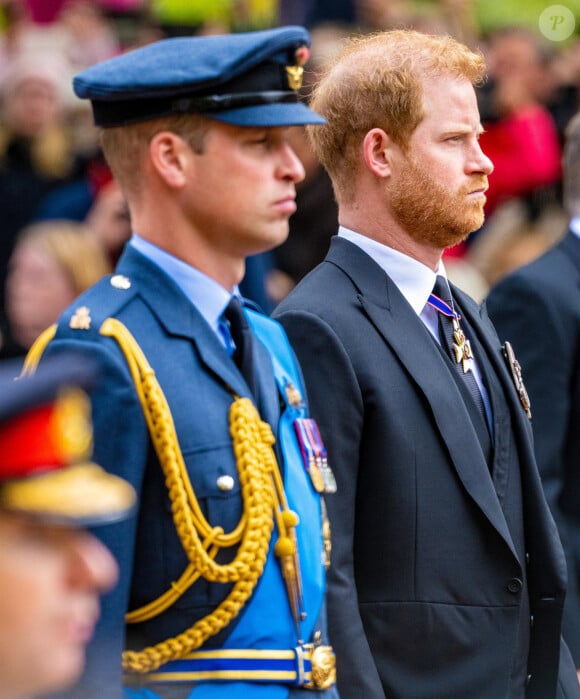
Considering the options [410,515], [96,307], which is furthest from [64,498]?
[410,515]

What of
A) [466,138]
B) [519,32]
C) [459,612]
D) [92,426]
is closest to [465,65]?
[466,138]

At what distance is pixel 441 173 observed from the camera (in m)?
3.46

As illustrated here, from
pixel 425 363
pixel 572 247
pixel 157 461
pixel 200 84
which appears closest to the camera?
pixel 157 461

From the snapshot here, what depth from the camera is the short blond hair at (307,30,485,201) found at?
3.50 metres

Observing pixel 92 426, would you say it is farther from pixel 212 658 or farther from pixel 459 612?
pixel 459 612

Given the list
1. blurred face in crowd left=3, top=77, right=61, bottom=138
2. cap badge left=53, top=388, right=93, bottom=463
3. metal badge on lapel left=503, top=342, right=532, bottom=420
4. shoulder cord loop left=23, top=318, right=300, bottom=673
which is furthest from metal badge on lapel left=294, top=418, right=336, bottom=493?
blurred face in crowd left=3, top=77, right=61, bottom=138

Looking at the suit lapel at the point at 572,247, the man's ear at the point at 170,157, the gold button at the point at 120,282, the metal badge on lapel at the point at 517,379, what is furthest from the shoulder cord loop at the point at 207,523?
the suit lapel at the point at 572,247

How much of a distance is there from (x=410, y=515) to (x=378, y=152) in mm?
887

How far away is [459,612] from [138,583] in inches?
36.3

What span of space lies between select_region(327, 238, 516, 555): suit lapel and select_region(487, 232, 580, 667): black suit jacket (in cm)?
89

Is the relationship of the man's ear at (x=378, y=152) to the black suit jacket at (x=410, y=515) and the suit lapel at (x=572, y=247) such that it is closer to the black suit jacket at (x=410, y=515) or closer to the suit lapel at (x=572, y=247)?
the black suit jacket at (x=410, y=515)

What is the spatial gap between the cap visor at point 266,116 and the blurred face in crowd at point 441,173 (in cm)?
70

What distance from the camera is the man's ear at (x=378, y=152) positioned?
3523mm

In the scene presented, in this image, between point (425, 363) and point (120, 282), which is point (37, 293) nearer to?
point (425, 363)
